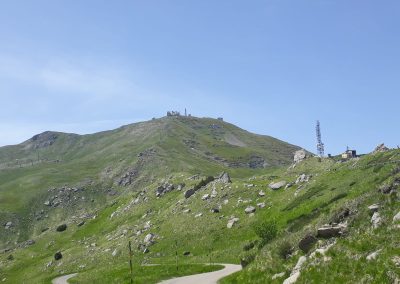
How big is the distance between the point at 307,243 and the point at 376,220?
5153 mm

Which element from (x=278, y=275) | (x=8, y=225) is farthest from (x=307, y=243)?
(x=8, y=225)

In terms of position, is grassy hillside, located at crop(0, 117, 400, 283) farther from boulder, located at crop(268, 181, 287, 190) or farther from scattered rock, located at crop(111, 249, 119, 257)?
boulder, located at crop(268, 181, 287, 190)

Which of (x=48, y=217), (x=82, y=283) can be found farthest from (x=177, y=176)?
(x=48, y=217)

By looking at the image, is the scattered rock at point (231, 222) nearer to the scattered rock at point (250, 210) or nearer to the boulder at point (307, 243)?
the scattered rock at point (250, 210)

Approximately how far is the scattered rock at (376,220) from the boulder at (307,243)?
4.28 m

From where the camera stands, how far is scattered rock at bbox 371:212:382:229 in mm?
26681

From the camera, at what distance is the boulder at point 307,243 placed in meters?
29.9

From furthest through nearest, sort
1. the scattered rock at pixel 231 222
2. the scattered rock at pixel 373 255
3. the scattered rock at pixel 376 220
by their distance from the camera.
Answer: the scattered rock at pixel 231 222, the scattered rock at pixel 376 220, the scattered rock at pixel 373 255

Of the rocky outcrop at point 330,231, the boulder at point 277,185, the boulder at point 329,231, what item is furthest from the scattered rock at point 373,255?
the boulder at point 277,185

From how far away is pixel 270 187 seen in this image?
8694 cm

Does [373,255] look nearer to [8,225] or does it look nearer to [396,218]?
[396,218]

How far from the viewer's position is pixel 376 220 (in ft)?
89.7

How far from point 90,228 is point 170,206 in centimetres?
3398

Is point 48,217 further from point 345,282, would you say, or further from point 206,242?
point 345,282
